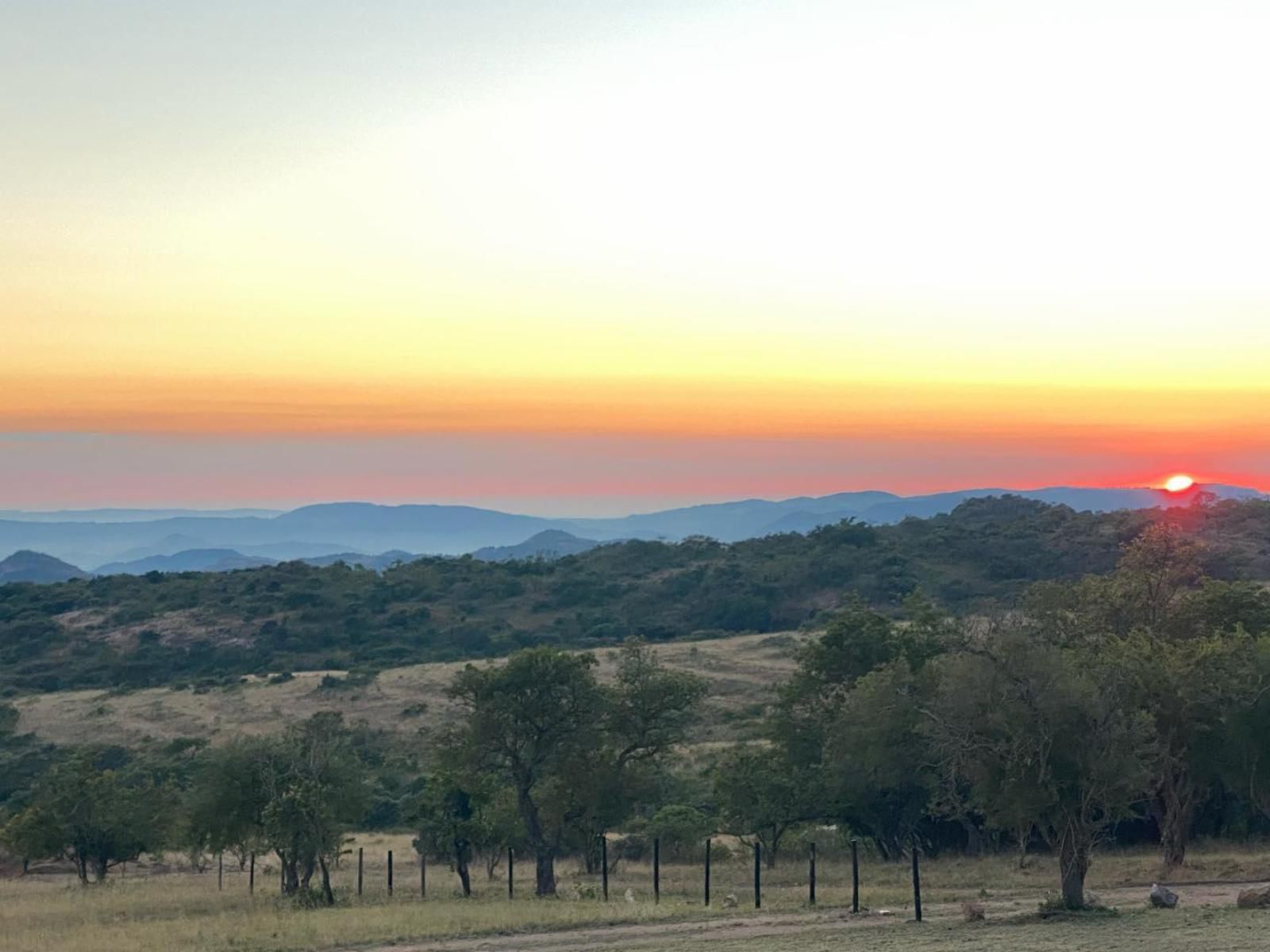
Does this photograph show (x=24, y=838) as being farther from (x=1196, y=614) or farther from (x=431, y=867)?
(x=1196, y=614)

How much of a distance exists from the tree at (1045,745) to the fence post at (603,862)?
8325 millimetres

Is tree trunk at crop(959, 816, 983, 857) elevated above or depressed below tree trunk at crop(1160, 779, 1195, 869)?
below

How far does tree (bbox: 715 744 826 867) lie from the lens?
3297 cm

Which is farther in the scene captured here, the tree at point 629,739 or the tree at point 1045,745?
the tree at point 629,739

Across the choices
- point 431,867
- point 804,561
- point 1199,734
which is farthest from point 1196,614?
point 804,561

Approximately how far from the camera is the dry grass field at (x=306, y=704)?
64062 millimetres

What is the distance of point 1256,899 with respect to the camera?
69.4 ft

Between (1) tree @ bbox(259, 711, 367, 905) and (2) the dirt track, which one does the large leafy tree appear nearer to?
(1) tree @ bbox(259, 711, 367, 905)

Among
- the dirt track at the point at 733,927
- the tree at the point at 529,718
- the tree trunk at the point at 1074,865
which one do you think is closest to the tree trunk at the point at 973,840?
the dirt track at the point at 733,927

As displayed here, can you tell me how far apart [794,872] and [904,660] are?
6144mm

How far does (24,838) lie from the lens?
35.4 metres

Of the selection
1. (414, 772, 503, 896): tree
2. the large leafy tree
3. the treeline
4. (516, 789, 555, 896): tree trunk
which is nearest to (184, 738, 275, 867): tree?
the treeline

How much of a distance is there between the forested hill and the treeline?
50.0m

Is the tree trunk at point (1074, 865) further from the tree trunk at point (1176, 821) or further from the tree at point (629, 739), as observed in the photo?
the tree at point (629, 739)
